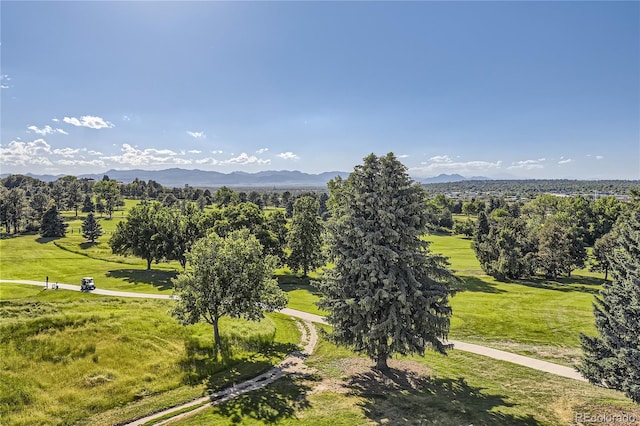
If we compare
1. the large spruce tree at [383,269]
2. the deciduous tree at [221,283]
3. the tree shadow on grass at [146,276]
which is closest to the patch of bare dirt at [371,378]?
the large spruce tree at [383,269]

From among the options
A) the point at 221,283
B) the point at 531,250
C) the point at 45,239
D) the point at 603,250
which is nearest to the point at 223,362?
the point at 221,283

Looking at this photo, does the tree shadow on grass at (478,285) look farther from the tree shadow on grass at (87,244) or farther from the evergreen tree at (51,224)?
the evergreen tree at (51,224)

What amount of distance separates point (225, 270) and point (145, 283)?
32653 millimetres

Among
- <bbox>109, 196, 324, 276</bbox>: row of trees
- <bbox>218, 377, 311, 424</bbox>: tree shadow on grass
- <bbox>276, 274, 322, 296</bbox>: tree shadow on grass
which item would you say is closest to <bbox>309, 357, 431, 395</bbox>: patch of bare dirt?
<bbox>218, 377, 311, 424</bbox>: tree shadow on grass

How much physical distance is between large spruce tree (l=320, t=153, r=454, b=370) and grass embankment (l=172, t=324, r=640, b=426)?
2055mm

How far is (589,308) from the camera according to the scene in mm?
35969

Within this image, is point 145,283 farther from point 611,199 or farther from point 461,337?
point 611,199

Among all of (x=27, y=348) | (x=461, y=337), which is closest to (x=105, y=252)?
(x=27, y=348)

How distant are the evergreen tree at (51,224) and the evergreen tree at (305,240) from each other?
6497 centimetres

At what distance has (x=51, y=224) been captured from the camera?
3319 inches

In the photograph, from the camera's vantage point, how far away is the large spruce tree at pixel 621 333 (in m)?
14.2

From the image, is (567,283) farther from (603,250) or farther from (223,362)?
(223,362)

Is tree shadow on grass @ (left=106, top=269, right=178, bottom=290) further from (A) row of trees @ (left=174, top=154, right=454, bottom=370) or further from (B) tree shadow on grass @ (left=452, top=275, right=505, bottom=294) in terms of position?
(B) tree shadow on grass @ (left=452, top=275, right=505, bottom=294)

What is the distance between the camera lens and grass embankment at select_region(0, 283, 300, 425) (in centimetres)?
1636
